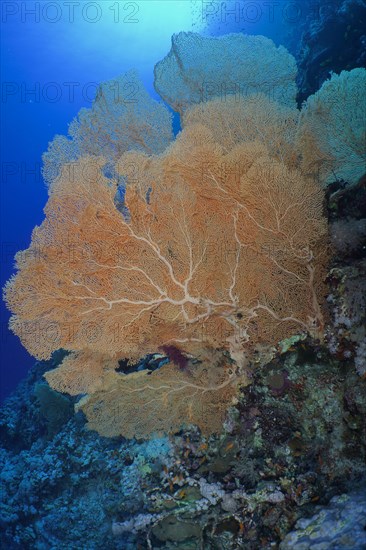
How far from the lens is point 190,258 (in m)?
3.91

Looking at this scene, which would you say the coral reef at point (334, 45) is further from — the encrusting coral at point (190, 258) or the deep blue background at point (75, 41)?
the deep blue background at point (75, 41)

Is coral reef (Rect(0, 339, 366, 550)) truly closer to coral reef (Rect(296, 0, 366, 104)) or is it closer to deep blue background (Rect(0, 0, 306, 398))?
coral reef (Rect(296, 0, 366, 104))

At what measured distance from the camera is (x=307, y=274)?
12.4 feet

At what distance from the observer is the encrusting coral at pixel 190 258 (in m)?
3.68

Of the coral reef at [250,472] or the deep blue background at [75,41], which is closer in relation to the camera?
the coral reef at [250,472]

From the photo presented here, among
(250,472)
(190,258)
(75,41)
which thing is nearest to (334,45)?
(190,258)

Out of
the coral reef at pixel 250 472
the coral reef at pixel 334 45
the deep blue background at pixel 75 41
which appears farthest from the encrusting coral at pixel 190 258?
the deep blue background at pixel 75 41

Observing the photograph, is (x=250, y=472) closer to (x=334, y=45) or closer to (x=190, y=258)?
(x=190, y=258)

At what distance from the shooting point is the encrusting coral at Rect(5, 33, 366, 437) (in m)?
3.68

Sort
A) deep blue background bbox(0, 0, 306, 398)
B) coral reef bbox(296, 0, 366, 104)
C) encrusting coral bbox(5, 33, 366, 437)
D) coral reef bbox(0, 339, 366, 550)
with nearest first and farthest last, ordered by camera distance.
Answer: coral reef bbox(0, 339, 366, 550), encrusting coral bbox(5, 33, 366, 437), coral reef bbox(296, 0, 366, 104), deep blue background bbox(0, 0, 306, 398)

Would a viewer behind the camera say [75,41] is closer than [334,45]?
No

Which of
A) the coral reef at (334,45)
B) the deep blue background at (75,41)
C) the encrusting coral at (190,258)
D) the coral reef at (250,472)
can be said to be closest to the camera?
the coral reef at (250,472)

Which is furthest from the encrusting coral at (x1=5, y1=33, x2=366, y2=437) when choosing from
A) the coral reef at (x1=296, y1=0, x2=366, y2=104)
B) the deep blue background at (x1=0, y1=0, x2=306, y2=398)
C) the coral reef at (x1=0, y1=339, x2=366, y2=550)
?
the deep blue background at (x1=0, y1=0, x2=306, y2=398)

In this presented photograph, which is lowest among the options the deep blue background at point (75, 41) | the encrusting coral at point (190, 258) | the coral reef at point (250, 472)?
the coral reef at point (250, 472)
